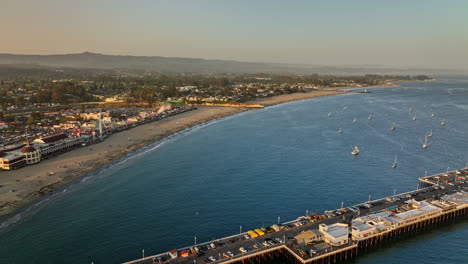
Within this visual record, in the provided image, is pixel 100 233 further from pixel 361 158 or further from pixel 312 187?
pixel 361 158

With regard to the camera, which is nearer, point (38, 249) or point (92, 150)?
point (38, 249)

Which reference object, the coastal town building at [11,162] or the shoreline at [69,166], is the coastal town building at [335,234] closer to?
the shoreline at [69,166]

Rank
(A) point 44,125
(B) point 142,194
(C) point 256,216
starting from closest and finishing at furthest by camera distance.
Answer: (C) point 256,216, (B) point 142,194, (A) point 44,125

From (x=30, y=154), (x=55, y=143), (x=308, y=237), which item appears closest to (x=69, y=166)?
(x=30, y=154)

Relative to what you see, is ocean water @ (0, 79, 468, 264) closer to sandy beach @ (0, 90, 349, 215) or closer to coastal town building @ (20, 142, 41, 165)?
sandy beach @ (0, 90, 349, 215)

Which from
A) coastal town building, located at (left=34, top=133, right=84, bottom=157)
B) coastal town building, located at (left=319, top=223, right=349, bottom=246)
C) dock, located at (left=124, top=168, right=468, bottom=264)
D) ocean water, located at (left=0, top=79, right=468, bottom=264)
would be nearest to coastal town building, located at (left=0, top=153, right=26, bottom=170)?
coastal town building, located at (left=34, top=133, right=84, bottom=157)

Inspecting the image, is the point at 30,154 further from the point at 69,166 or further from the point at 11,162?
the point at 69,166

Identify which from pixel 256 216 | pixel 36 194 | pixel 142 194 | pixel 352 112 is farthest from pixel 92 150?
pixel 352 112
